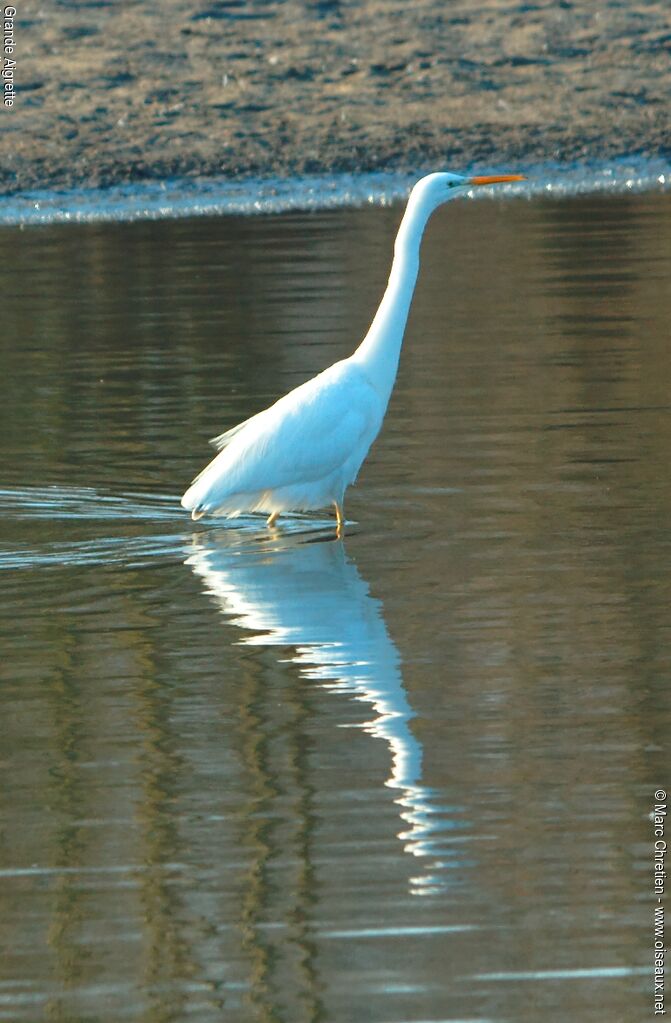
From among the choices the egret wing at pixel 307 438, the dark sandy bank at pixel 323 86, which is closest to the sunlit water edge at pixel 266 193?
the dark sandy bank at pixel 323 86

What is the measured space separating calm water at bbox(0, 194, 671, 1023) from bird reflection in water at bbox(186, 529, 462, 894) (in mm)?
16

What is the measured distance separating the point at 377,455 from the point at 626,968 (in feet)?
19.6

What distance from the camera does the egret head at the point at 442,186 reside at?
9070mm

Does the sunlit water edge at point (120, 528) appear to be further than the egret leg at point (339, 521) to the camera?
No

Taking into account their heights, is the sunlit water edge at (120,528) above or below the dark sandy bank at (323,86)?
below

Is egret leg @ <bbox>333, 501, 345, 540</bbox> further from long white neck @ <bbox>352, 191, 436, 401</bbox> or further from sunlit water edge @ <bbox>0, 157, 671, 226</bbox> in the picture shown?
sunlit water edge @ <bbox>0, 157, 671, 226</bbox>

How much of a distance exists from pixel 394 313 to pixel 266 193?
16.7 m

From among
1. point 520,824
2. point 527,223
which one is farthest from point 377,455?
point 527,223

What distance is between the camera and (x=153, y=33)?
29.4 m

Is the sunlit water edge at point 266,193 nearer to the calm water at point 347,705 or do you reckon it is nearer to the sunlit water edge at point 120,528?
the calm water at point 347,705

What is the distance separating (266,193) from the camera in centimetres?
2536

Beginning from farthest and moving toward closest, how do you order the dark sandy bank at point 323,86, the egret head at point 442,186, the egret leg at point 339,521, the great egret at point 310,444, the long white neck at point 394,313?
the dark sandy bank at point 323,86 → the egret head at point 442,186 → the long white neck at point 394,313 → the egret leg at point 339,521 → the great egret at point 310,444

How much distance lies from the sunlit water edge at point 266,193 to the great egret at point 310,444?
1564cm

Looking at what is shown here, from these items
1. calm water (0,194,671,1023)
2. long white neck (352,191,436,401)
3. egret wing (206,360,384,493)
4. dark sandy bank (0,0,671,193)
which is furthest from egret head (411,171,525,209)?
dark sandy bank (0,0,671,193)
